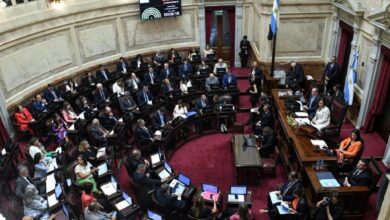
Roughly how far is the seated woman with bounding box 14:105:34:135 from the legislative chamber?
0.04 meters

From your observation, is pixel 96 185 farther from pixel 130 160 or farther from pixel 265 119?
pixel 265 119

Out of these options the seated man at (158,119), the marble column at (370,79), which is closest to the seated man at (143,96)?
the seated man at (158,119)

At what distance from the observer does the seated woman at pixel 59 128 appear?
922cm

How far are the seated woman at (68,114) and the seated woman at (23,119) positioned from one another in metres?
0.87

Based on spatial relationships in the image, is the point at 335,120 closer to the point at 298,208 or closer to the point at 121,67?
the point at 298,208

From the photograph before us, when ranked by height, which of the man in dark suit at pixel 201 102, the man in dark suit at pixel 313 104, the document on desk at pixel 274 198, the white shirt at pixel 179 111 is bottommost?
the document on desk at pixel 274 198

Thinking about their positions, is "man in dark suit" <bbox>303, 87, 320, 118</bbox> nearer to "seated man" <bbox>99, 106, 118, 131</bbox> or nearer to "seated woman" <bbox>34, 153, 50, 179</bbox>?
"seated man" <bbox>99, 106, 118, 131</bbox>

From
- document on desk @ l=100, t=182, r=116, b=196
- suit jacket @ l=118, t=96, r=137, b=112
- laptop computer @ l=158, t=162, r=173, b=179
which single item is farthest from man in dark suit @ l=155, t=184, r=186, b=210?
suit jacket @ l=118, t=96, r=137, b=112

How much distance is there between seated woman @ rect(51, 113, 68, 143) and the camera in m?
9.22

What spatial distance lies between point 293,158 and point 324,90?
12.4ft

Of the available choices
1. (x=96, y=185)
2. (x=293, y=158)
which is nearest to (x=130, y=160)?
(x=96, y=185)

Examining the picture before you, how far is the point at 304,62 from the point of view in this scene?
12.2 metres

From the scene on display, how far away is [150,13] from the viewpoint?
13.3m

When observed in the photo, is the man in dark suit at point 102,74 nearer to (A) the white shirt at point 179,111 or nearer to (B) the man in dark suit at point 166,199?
(A) the white shirt at point 179,111
